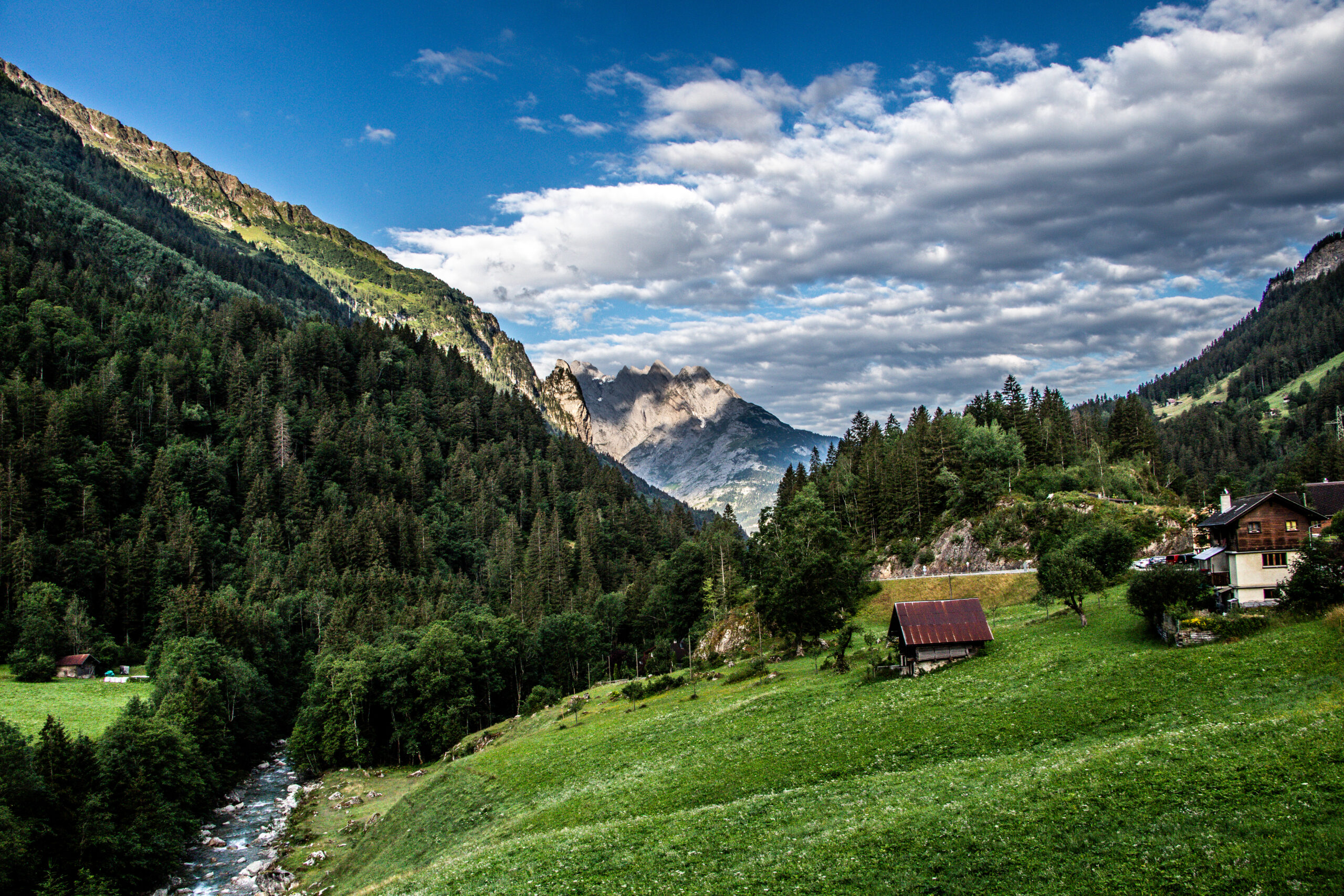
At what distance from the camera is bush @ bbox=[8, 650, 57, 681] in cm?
8569

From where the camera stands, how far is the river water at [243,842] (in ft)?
167

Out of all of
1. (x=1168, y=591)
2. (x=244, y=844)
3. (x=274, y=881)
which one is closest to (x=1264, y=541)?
(x=1168, y=591)

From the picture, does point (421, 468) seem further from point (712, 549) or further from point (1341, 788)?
point (1341, 788)

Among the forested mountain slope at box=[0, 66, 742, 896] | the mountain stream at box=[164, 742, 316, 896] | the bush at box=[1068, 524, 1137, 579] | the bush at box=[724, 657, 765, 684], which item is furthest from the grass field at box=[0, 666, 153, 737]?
the bush at box=[1068, 524, 1137, 579]

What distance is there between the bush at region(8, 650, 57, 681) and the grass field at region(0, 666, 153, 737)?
2.69 feet

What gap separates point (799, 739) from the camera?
128ft

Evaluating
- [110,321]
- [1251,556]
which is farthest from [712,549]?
[110,321]

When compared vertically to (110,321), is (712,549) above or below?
below

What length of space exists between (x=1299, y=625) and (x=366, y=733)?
9203 centimetres

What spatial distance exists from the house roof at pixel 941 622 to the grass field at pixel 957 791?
2.32m

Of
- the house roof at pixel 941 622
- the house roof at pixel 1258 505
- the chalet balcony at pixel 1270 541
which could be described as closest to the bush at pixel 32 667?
the house roof at pixel 941 622

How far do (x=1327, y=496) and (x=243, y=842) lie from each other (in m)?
102

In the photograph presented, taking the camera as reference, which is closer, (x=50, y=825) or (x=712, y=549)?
(x=50, y=825)

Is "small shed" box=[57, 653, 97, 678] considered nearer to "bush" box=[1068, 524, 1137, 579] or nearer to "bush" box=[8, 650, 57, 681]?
"bush" box=[8, 650, 57, 681]
